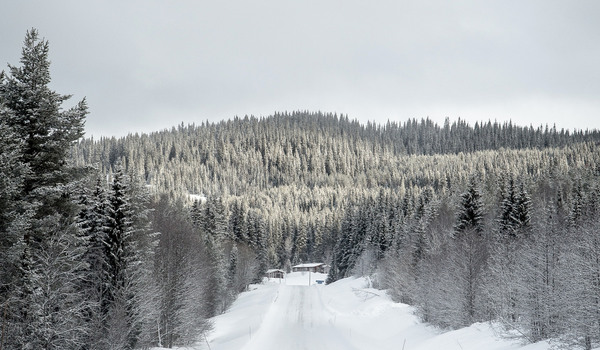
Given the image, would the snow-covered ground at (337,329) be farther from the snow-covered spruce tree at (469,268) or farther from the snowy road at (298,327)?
the snow-covered spruce tree at (469,268)

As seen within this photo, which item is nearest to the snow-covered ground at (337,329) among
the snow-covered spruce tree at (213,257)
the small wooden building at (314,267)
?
the snow-covered spruce tree at (213,257)

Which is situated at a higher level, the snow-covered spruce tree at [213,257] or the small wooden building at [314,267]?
the snow-covered spruce tree at [213,257]

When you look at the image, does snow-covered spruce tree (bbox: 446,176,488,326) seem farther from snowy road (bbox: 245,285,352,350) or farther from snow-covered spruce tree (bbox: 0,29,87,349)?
snow-covered spruce tree (bbox: 0,29,87,349)

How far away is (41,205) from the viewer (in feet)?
53.5

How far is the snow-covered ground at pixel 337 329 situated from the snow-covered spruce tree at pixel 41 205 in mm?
6386

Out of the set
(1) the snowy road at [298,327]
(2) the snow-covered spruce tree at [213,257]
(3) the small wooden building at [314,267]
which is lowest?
(3) the small wooden building at [314,267]

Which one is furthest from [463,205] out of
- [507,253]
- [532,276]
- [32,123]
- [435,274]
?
[32,123]

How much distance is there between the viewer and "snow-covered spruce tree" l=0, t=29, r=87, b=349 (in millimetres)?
15055

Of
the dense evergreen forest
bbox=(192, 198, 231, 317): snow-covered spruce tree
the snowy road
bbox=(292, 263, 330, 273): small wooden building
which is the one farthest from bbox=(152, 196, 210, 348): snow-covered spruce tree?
bbox=(292, 263, 330, 273): small wooden building

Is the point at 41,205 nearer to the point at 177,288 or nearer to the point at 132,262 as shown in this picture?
the point at 132,262

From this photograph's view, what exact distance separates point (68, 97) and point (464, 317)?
26483 millimetres

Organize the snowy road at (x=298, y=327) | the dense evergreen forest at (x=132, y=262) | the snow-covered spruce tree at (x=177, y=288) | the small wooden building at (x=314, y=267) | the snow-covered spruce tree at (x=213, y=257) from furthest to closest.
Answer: the small wooden building at (x=314, y=267)
the snow-covered spruce tree at (x=213, y=257)
the snowy road at (x=298, y=327)
the snow-covered spruce tree at (x=177, y=288)
the dense evergreen forest at (x=132, y=262)

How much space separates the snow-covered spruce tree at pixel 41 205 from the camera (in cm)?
1505

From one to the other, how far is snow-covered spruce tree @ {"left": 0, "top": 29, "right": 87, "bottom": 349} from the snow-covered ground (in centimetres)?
639
